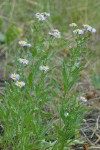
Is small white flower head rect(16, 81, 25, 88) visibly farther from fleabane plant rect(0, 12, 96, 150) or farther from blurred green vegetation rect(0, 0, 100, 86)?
blurred green vegetation rect(0, 0, 100, 86)

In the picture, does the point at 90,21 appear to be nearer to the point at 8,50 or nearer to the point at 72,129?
the point at 8,50

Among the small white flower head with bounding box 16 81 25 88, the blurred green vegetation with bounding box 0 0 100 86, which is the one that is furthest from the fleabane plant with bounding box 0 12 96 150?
the blurred green vegetation with bounding box 0 0 100 86

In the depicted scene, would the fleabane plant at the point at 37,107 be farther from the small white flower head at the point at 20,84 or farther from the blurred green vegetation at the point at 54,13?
the blurred green vegetation at the point at 54,13

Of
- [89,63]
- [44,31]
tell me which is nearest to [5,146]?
[89,63]

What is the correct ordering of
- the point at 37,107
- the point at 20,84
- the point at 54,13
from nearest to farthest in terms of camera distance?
the point at 20,84, the point at 37,107, the point at 54,13

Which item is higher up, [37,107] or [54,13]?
[54,13]

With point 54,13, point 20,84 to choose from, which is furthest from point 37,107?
point 54,13

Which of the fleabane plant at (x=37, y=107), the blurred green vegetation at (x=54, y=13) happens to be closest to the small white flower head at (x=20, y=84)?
the fleabane plant at (x=37, y=107)

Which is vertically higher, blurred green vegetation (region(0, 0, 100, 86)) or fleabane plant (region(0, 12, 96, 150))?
blurred green vegetation (region(0, 0, 100, 86))

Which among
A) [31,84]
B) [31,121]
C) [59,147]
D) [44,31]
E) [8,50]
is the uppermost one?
[44,31]

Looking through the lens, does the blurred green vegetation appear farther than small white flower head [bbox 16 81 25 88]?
Yes

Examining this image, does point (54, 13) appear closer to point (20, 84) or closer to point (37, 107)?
point (37, 107)
